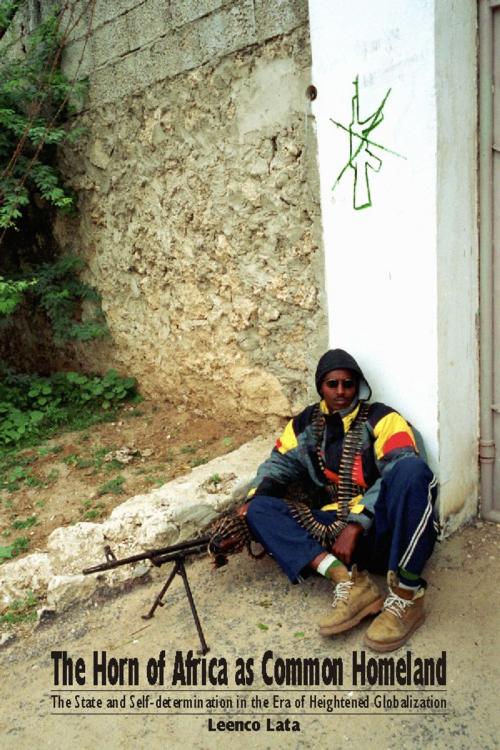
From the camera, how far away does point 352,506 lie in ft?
9.43

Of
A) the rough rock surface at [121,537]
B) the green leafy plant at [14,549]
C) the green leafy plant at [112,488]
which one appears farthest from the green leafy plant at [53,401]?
the rough rock surface at [121,537]

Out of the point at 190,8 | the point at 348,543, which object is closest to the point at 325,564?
the point at 348,543

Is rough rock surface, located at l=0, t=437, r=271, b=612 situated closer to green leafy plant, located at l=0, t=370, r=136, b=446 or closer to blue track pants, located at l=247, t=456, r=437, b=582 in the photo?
blue track pants, located at l=247, t=456, r=437, b=582

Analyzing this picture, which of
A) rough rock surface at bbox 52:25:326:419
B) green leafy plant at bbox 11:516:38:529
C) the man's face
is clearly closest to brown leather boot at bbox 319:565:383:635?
the man's face

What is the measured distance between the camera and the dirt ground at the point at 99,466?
360 cm

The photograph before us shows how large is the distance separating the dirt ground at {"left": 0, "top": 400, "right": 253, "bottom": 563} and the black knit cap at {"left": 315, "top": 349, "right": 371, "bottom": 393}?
1227 mm

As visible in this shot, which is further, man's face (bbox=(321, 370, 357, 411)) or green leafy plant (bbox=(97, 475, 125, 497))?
green leafy plant (bbox=(97, 475, 125, 497))

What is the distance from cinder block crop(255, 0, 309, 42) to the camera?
3.20m

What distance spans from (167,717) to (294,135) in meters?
2.79

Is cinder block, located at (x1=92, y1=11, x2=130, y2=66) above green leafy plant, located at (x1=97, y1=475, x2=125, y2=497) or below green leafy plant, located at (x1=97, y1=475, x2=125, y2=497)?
above

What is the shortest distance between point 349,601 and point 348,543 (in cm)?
23

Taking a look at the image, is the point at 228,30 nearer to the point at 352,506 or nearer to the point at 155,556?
the point at 352,506

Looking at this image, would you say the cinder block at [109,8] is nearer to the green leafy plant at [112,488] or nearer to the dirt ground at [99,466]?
the dirt ground at [99,466]

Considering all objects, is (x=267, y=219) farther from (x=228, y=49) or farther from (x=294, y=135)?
(x=228, y=49)
